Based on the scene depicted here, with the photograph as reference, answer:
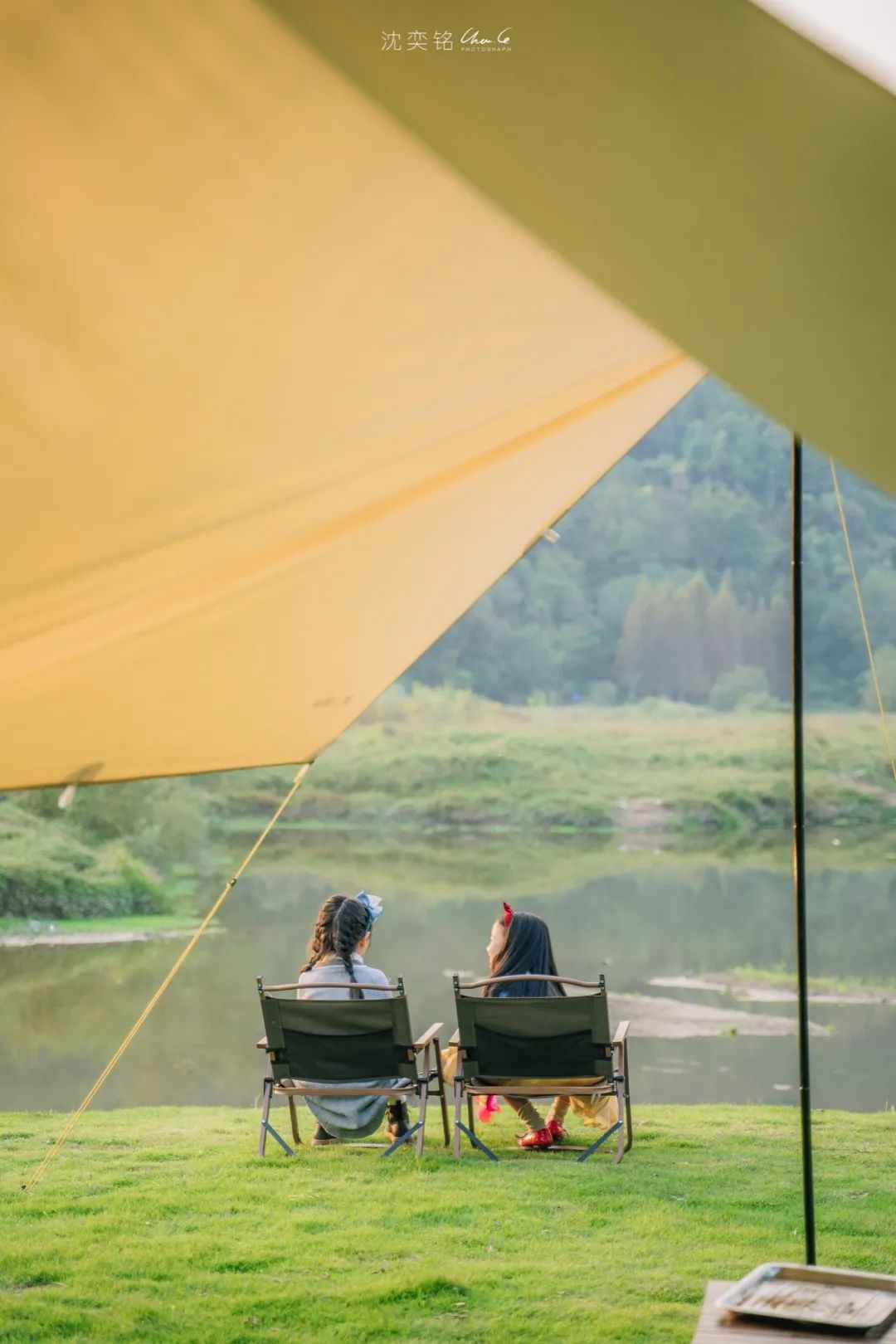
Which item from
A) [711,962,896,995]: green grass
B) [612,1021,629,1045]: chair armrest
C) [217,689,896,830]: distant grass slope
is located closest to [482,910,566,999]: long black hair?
[612,1021,629,1045]: chair armrest

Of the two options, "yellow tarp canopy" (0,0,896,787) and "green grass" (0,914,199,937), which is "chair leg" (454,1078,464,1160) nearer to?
"yellow tarp canopy" (0,0,896,787)

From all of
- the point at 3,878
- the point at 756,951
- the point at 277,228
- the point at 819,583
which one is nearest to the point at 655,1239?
the point at 277,228

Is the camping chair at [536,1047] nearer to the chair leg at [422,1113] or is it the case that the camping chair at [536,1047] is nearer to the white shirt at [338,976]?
the chair leg at [422,1113]

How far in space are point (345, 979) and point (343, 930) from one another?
0.19 metres

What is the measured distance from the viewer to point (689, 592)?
28391 millimetres

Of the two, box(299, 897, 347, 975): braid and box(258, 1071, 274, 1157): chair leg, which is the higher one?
box(299, 897, 347, 975): braid

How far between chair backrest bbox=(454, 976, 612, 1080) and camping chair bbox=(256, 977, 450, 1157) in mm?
185

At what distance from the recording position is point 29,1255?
418 cm

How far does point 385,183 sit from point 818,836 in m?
25.7

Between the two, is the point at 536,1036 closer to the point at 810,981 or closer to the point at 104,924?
the point at 810,981

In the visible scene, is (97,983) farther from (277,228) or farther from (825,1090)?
(277,228)

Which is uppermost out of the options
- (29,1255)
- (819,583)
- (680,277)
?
(819,583)

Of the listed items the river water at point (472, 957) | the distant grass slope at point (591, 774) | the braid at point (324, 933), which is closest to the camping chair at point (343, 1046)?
the braid at point (324, 933)

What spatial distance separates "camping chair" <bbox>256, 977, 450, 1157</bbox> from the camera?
5.04 m
